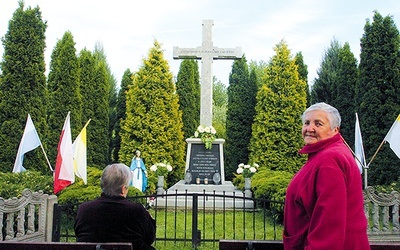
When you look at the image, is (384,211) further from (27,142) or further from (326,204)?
(27,142)

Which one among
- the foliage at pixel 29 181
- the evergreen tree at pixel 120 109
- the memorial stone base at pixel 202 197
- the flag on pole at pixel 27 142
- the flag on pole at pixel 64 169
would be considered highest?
the evergreen tree at pixel 120 109

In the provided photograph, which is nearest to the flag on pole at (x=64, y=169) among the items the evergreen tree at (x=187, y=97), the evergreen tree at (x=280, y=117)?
the evergreen tree at (x=280, y=117)

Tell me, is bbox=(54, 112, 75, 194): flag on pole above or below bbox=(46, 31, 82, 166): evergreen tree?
below

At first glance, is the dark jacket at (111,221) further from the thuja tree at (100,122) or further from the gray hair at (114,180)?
the thuja tree at (100,122)

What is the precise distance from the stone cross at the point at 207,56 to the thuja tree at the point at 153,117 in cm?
294

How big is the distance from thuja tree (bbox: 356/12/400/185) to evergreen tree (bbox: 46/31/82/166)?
29.2 feet

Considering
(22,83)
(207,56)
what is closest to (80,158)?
(22,83)

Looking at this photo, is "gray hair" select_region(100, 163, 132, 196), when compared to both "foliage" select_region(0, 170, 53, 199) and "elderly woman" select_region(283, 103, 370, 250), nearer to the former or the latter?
"elderly woman" select_region(283, 103, 370, 250)

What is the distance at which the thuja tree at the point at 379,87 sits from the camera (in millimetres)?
10734

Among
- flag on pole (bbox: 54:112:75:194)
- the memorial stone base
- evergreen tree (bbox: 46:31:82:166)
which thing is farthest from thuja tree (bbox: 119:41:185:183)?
flag on pole (bbox: 54:112:75:194)

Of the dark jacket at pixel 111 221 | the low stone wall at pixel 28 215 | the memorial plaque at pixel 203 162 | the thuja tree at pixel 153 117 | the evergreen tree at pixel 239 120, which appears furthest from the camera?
the evergreen tree at pixel 239 120

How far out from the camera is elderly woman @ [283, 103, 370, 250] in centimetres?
197

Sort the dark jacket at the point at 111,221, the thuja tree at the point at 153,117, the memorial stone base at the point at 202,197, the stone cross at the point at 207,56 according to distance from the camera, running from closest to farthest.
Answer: the dark jacket at the point at 111,221
the memorial stone base at the point at 202,197
the stone cross at the point at 207,56
the thuja tree at the point at 153,117

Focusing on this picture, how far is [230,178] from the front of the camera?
16156 mm
